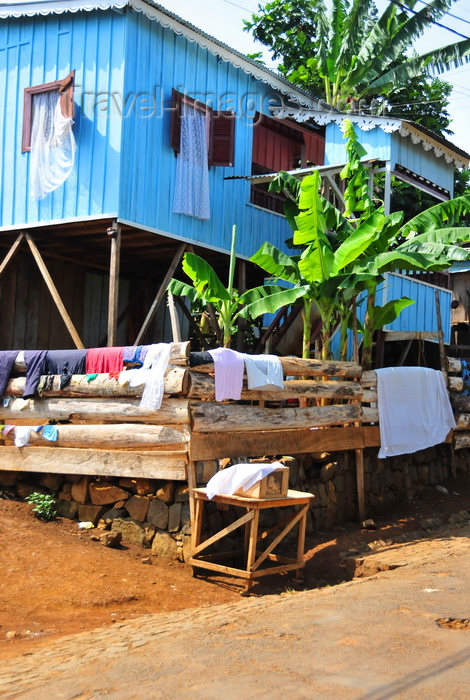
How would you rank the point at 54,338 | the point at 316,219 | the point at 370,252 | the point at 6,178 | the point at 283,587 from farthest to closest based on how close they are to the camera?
the point at 54,338
the point at 6,178
the point at 370,252
the point at 316,219
the point at 283,587

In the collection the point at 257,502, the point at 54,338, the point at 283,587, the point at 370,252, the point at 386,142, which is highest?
the point at 386,142

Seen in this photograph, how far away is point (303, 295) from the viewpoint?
37.4 ft

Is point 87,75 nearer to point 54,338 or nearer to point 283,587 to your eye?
point 54,338

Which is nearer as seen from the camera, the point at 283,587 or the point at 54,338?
the point at 283,587

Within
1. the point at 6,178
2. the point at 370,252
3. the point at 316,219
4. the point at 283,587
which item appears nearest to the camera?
the point at 283,587

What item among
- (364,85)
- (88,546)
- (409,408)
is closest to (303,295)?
(409,408)

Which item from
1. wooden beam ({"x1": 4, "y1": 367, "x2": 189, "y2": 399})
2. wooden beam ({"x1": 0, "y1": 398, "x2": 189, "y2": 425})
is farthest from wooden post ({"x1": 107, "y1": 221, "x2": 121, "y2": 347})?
wooden beam ({"x1": 0, "y1": 398, "x2": 189, "y2": 425})

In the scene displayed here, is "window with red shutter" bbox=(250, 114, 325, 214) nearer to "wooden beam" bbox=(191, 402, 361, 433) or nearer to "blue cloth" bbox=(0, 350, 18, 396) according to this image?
"wooden beam" bbox=(191, 402, 361, 433)

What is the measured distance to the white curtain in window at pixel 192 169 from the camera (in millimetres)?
12938

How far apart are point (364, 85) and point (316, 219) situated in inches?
419

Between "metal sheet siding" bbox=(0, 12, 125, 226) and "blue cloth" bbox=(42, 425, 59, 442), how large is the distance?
392 cm

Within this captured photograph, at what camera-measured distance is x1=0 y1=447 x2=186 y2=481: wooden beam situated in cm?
852

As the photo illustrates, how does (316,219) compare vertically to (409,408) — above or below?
above

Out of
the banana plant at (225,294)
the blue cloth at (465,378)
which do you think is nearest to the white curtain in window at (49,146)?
the banana plant at (225,294)
